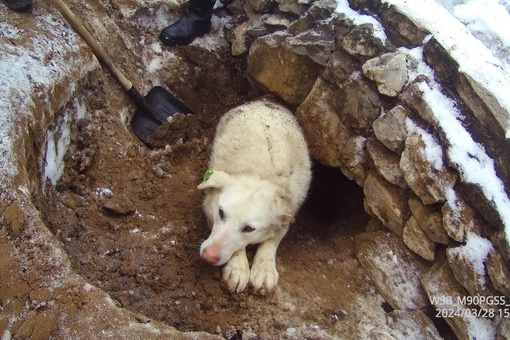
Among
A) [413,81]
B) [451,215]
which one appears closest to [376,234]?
[451,215]

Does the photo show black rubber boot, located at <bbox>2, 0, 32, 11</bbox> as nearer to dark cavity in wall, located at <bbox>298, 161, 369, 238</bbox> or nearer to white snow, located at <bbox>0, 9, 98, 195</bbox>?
white snow, located at <bbox>0, 9, 98, 195</bbox>

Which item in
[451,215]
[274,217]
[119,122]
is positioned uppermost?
[451,215]

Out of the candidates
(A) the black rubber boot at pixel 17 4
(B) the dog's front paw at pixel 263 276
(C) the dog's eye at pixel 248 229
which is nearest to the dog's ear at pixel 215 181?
(C) the dog's eye at pixel 248 229

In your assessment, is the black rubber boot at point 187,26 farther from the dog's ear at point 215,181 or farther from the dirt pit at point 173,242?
the dog's ear at point 215,181

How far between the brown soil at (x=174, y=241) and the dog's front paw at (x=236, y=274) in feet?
0.23

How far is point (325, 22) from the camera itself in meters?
4.66

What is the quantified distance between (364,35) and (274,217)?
6.51ft

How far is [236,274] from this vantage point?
3566 mm

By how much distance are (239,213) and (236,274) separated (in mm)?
494

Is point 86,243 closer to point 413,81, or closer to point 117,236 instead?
point 117,236

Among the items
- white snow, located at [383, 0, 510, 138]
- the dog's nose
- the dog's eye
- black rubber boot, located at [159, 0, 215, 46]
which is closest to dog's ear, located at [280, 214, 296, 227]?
the dog's eye

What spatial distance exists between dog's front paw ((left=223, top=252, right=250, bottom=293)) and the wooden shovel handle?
2.38 metres

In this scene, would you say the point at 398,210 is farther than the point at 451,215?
Yes

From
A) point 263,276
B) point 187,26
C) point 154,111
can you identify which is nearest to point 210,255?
point 263,276
